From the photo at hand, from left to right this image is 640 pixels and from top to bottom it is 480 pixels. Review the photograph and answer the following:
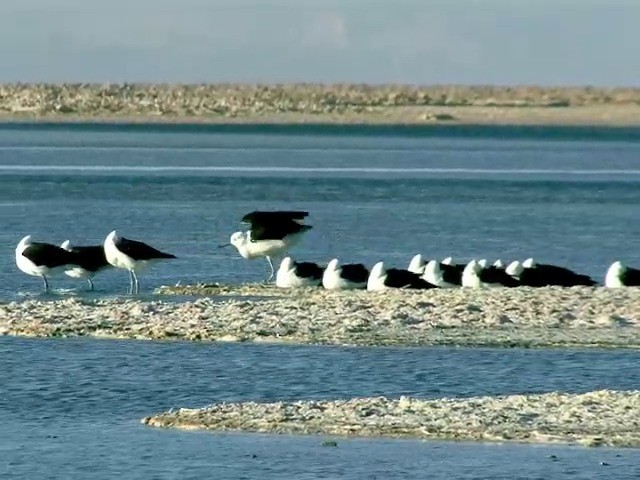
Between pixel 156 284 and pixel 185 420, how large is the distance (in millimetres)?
9510

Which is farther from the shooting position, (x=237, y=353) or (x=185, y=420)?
(x=237, y=353)

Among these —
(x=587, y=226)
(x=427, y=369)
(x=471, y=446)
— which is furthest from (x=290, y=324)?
(x=587, y=226)

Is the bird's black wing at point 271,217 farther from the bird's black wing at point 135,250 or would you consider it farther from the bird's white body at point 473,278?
the bird's white body at point 473,278

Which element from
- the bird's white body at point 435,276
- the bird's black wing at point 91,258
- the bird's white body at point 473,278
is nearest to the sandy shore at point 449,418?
the bird's white body at point 473,278

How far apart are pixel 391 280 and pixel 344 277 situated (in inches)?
25.3

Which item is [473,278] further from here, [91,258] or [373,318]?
[91,258]

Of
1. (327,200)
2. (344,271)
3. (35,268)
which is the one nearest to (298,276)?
(344,271)

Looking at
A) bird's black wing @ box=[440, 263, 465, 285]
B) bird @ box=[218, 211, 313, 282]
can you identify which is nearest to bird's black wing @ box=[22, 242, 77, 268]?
bird @ box=[218, 211, 313, 282]

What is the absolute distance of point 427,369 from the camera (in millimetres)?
16297

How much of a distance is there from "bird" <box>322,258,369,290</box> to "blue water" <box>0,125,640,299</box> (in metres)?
2.32

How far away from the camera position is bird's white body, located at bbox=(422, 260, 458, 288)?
21.7 m

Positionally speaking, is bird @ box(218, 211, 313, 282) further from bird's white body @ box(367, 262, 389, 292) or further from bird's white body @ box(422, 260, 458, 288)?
bird's white body @ box(367, 262, 389, 292)

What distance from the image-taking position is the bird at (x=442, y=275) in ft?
71.5

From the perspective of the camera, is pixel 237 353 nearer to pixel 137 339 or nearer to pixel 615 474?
pixel 137 339
